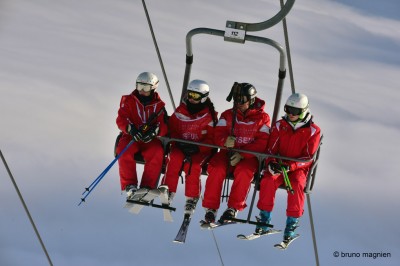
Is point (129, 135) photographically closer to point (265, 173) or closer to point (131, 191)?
point (131, 191)

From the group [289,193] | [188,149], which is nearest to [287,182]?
[289,193]

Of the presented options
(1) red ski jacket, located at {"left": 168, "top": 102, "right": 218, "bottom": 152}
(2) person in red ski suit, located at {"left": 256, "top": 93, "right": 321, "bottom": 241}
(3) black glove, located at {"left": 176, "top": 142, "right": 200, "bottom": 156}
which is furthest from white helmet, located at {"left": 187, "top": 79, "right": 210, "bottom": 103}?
(2) person in red ski suit, located at {"left": 256, "top": 93, "right": 321, "bottom": 241}

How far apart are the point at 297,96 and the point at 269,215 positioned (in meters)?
1.58

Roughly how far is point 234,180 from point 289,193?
28.3 inches

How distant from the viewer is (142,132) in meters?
13.3

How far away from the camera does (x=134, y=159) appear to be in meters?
13.6

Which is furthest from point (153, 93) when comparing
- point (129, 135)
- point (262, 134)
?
point (262, 134)

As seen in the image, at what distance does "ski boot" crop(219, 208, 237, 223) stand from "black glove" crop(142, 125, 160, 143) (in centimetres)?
133

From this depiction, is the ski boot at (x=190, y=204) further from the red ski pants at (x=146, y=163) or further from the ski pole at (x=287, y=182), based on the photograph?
the ski pole at (x=287, y=182)

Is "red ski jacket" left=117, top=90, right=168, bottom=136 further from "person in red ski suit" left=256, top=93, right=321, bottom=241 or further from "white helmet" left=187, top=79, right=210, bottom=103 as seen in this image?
"person in red ski suit" left=256, top=93, right=321, bottom=241

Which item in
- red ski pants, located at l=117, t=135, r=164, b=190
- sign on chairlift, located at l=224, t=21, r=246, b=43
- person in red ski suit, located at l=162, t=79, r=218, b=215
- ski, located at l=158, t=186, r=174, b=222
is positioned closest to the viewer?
sign on chairlift, located at l=224, t=21, r=246, b=43

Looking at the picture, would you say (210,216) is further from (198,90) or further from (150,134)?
(198,90)

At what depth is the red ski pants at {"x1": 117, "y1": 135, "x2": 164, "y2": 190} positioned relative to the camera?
13508 millimetres

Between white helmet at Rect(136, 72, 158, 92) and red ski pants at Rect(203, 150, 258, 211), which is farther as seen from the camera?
white helmet at Rect(136, 72, 158, 92)
